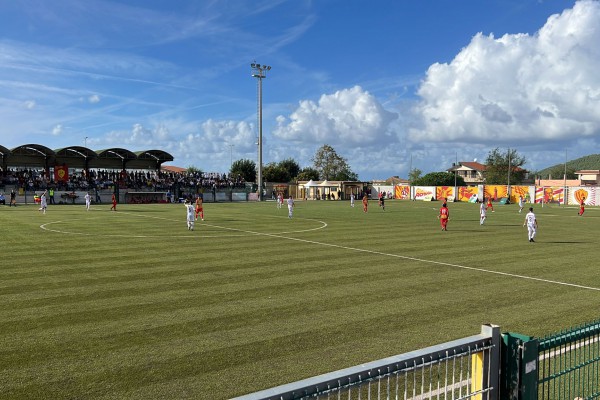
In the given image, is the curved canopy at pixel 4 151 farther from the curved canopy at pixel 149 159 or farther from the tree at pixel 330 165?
the tree at pixel 330 165

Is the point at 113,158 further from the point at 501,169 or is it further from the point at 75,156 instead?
the point at 501,169

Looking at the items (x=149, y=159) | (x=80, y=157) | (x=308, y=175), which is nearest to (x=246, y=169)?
(x=308, y=175)

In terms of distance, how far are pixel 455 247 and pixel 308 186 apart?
70037mm

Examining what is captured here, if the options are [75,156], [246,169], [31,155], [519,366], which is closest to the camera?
[519,366]

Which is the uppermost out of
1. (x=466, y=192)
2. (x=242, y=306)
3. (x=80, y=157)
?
(x=80, y=157)

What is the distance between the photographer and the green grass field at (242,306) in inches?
289

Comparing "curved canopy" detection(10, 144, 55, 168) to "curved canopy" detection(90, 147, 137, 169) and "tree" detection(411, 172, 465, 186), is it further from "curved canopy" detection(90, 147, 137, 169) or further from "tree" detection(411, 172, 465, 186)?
"tree" detection(411, 172, 465, 186)

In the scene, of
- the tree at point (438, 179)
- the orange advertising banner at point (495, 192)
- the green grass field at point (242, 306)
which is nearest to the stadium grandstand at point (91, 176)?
the orange advertising banner at point (495, 192)

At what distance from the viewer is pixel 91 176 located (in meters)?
80.6

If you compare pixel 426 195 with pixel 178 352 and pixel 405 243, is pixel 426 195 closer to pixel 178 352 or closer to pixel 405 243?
pixel 405 243

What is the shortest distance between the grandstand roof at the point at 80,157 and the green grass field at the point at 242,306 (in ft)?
180

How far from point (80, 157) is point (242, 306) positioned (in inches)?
2873

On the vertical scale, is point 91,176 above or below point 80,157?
below

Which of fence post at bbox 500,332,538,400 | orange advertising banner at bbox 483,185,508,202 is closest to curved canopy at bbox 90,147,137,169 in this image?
orange advertising banner at bbox 483,185,508,202
